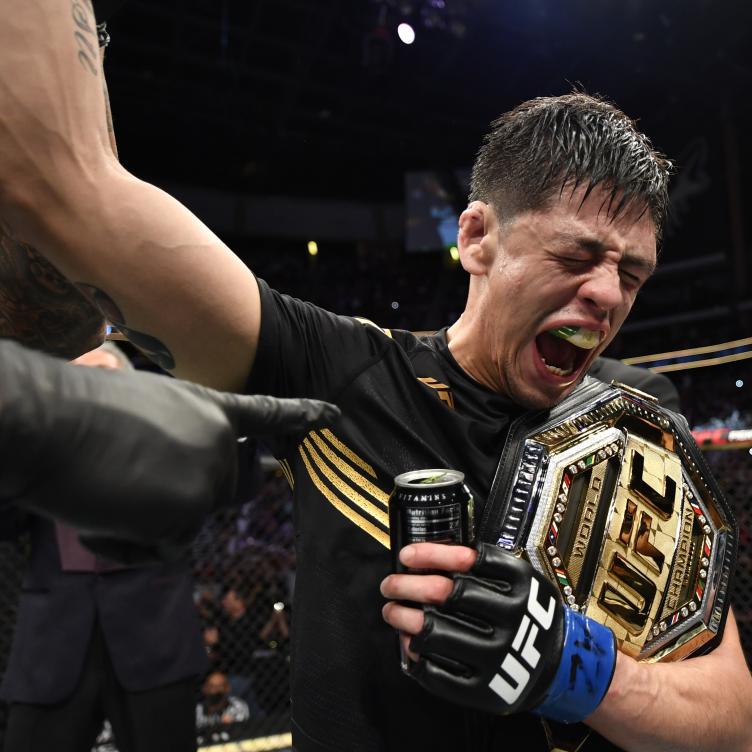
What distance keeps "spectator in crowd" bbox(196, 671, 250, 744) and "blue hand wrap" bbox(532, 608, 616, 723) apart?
2.59 meters

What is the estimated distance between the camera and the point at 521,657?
0.88 meters

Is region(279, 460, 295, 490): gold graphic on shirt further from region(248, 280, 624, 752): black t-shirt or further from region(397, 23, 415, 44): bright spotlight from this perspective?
region(397, 23, 415, 44): bright spotlight

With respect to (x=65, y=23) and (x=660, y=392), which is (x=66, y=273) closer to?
(x=65, y=23)

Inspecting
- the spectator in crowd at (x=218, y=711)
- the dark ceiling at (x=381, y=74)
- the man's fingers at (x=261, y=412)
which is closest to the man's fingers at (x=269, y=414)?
the man's fingers at (x=261, y=412)

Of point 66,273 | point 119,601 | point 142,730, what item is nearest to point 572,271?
point 66,273

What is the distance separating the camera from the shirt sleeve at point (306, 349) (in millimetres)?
1040

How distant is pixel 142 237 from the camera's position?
86cm

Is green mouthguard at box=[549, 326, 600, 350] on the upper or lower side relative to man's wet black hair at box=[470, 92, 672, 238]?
lower

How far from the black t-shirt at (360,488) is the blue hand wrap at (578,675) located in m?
0.14

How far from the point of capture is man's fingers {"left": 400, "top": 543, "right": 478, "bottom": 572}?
0.85 meters

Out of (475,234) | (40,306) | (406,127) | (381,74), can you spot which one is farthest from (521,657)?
(406,127)

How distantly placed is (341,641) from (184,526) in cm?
64

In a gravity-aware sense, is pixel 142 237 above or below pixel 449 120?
below

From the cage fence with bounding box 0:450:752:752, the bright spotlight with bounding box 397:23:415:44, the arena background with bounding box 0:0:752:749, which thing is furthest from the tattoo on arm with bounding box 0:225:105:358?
the bright spotlight with bounding box 397:23:415:44
